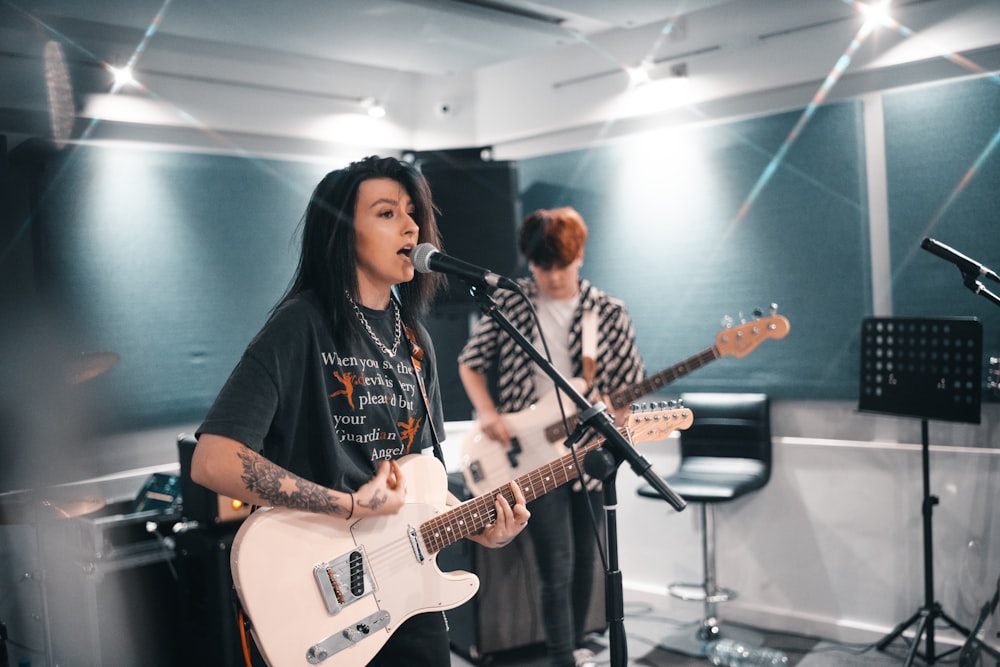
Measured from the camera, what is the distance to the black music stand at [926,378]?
3170 mm

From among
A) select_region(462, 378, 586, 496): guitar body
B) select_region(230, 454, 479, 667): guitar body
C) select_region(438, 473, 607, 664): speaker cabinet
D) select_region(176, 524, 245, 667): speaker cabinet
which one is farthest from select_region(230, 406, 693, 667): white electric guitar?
select_region(438, 473, 607, 664): speaker cabinet

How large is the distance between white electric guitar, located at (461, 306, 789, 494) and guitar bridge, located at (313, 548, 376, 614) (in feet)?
4.49

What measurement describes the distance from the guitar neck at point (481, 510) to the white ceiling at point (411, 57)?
2343mm

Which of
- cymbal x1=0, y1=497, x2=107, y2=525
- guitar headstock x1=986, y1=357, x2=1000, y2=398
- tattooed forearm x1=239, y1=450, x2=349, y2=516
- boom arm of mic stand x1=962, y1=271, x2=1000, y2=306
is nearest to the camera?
tattooed forearm x1=239, y1=450, x2=349, y2=516

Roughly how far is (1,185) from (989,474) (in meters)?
4.17

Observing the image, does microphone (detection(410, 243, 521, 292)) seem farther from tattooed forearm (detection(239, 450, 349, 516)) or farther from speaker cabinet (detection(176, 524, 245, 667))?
speaker cabinet (detection(176, 524, 245, 667))

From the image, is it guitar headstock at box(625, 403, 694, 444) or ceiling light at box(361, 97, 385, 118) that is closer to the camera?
guitar headstock at box(625, 403, 694, 444)

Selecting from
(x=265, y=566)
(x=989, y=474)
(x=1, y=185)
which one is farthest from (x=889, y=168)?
(x=1, y=185)

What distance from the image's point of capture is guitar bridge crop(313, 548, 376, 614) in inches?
74.5

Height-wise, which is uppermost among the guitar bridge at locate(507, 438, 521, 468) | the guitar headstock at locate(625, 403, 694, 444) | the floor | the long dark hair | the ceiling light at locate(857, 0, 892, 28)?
the ceiling light at locate(857, 0, 892, 28)

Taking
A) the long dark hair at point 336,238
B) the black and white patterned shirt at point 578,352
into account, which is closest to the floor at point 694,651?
the black and white patterned shirt at point 578,352

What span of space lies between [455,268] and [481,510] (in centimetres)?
62

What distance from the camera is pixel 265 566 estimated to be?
1.83m

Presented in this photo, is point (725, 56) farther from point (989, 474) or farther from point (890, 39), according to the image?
point (989, 474)
